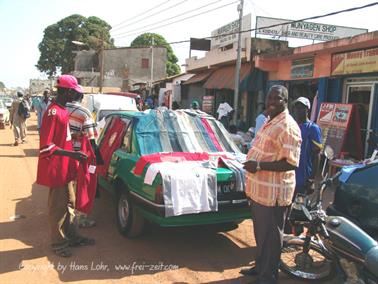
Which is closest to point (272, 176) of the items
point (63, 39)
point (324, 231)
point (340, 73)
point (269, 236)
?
point (269, 236)

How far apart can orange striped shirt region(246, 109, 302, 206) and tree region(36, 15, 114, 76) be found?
179 ft

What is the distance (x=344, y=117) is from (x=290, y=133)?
20.7ft

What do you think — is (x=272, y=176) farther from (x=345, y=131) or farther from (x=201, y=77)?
(x=201, y=77)

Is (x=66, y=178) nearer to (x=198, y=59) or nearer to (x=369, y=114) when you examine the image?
(x=369, y=114)

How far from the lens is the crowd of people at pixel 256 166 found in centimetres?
360

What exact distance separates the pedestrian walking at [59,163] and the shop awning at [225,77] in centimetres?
1082

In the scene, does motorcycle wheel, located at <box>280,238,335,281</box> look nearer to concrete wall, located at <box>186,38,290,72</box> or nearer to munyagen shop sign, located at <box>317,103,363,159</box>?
munyagen shop sign, located at <box>317,103,363,159</box>

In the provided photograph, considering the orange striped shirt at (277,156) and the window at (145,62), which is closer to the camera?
the orange striped shirt at (277,156)

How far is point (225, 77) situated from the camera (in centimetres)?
1677

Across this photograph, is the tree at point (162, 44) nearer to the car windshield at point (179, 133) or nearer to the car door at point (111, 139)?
the car door at point (111, 139)

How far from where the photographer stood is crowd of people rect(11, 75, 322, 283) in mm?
3604

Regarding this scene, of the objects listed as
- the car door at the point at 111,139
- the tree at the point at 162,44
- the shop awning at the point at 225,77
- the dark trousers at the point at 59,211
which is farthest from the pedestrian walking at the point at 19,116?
the tree at the point at 162,44

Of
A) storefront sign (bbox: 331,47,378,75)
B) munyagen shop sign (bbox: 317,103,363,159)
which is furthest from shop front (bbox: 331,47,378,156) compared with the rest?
munyagen shop sign (bbox: 317,103,363,159)

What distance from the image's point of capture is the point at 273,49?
15211 mm
